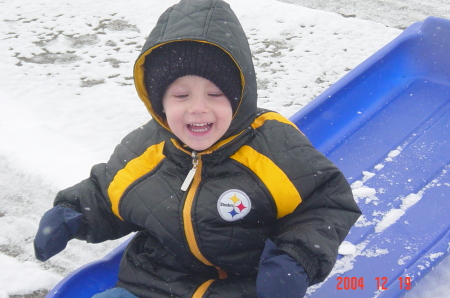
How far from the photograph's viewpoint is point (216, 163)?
1646 millimetres

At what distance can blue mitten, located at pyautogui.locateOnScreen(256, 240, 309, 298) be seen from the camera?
143cm

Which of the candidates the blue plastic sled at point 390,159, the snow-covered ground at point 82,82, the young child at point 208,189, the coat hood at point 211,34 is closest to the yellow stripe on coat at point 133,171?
the young child at point 208,189

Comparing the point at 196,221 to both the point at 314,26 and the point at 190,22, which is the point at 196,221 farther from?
the point at 314,26

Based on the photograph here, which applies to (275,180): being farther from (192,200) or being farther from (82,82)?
(82,82)

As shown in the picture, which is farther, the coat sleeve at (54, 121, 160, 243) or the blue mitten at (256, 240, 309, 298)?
the coat sleeve at (54, 121, 160, 243)

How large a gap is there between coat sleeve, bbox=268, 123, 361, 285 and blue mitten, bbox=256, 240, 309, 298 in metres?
0.03

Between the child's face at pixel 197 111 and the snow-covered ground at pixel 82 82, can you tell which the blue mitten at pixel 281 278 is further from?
the snow-covered ground at pixel 82 82

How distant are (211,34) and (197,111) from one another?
0.20 m

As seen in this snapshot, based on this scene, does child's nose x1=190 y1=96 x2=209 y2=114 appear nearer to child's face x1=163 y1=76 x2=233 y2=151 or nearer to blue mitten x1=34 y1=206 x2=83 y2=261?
child's face x1=163 y1=76 x2=233 y2=151

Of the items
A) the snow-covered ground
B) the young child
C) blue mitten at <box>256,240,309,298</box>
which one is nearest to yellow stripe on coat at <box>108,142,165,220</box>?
the young child

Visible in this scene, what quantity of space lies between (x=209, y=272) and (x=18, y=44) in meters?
3.12

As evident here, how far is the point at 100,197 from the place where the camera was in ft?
5.85
